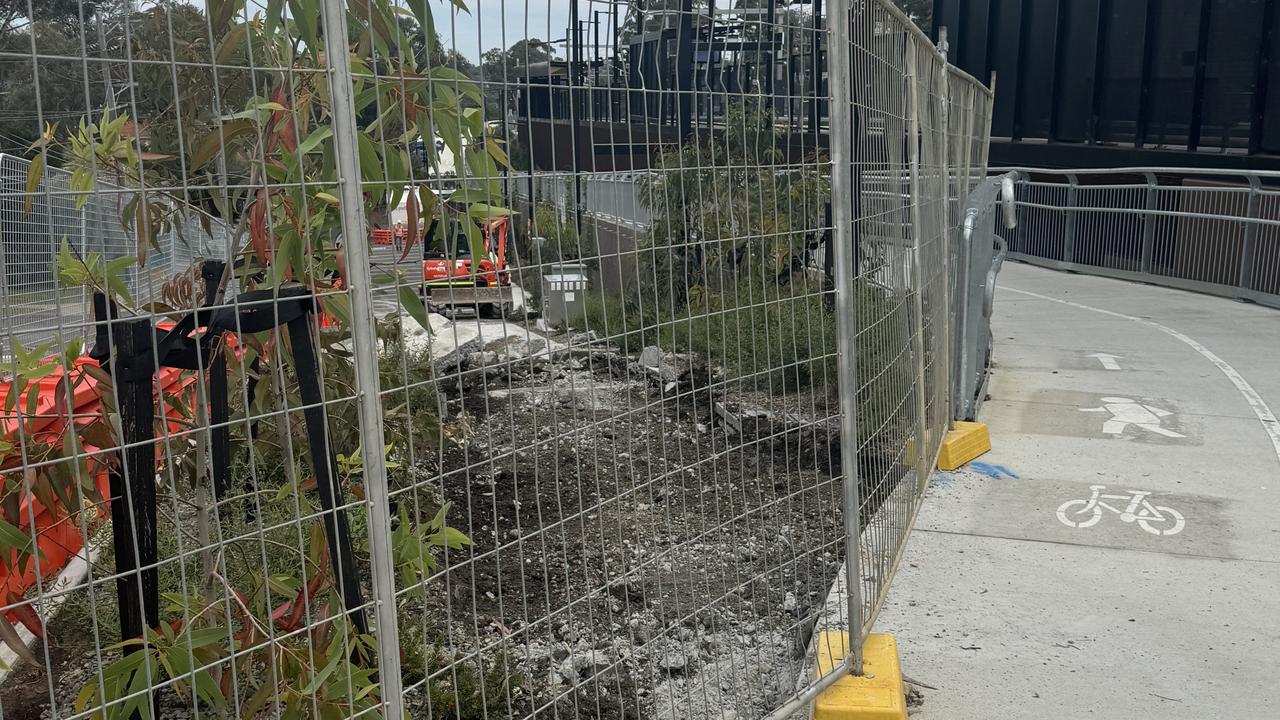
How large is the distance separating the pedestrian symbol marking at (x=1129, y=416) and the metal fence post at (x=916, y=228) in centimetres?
239

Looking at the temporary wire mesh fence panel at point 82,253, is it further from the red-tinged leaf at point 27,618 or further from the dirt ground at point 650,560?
the dirt ground at point 650,560

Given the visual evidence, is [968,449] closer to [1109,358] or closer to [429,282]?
[1109,358]

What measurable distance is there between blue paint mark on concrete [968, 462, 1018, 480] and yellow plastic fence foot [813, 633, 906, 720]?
289 cm

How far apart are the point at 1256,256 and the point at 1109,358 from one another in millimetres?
4928

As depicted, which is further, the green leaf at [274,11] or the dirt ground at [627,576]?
the dirt ground at [627,576]

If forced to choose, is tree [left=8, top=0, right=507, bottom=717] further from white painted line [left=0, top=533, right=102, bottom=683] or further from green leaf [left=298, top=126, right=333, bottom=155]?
white painted line [left=0, top=533, right=102, bottom=683]

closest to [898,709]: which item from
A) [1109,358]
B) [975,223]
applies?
[975,223]

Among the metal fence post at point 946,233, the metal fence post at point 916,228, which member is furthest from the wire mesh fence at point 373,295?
the metal fence post at point 946,233

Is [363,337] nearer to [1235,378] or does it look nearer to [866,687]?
[866,687]

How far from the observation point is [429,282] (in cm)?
225

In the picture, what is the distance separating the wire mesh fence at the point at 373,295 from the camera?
2014 millimetres

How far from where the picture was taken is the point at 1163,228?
1588 cm

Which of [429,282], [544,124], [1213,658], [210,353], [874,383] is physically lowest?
[1213,658]

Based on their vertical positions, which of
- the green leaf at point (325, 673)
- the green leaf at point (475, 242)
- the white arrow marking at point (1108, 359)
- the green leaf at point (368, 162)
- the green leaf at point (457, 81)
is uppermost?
the green leaf at point (457, 81)
